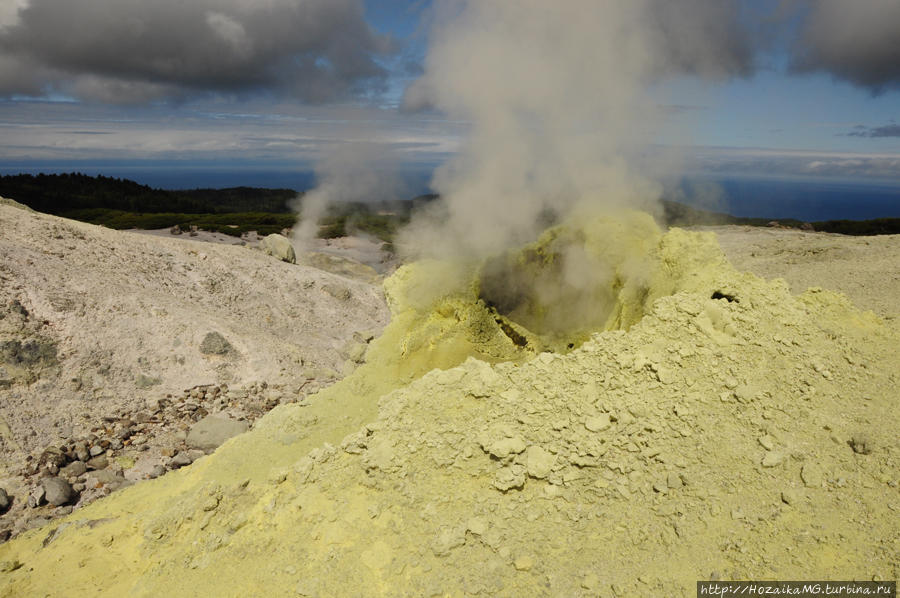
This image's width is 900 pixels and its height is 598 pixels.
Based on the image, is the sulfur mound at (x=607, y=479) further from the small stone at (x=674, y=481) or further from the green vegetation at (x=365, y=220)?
the green vegetation at (x=365, y=220)

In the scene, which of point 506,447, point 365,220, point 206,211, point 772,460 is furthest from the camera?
point 206,211

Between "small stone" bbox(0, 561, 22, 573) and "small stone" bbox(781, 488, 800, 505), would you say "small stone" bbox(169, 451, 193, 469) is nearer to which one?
"small stone" bbox(0, 561, 22, 573)

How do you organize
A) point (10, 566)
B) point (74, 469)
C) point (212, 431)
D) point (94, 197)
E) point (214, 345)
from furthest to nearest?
point (94, 197) → point (214, 345) → point (212, 431) → point (74, 469) → point (10, 566)

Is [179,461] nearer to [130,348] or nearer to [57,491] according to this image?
[57,491]

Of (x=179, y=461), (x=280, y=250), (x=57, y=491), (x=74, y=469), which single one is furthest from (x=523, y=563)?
(x=280, y=250)

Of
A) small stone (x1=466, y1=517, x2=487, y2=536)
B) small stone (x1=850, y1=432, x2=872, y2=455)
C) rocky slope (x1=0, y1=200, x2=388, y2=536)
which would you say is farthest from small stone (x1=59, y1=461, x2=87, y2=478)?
small stone (x1=850, y1=432, x2=872, y2=455)
